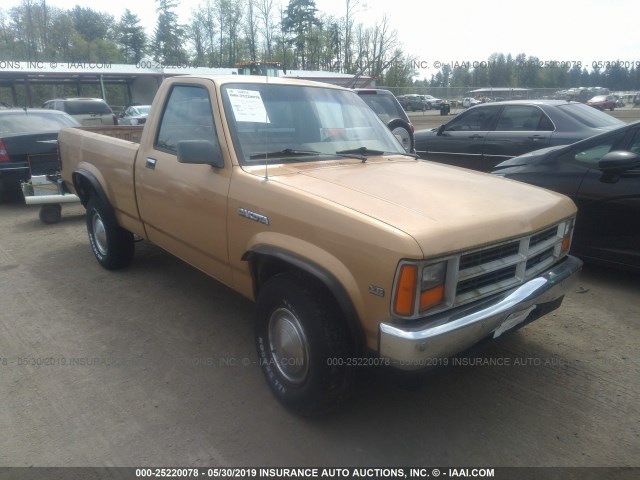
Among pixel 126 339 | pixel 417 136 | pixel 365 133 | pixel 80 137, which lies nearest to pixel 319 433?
pixel 126 339

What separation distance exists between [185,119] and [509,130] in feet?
20.5

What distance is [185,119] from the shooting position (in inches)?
150

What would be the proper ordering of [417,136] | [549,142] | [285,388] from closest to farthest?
[285,388], [549,142], [417,136]

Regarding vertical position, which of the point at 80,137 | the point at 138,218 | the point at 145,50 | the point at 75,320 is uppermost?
the point at 145,50

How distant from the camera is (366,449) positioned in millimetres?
2635

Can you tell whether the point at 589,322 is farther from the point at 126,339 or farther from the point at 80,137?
the point at 80,137

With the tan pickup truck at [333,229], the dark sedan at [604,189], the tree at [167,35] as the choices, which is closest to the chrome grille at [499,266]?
the tan pickup truck at [333,229]

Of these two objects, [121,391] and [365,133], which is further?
[365,133]

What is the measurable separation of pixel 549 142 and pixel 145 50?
6461cm

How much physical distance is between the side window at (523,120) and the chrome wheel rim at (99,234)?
6539 mm

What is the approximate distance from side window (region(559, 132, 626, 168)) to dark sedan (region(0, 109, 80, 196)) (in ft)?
23.3

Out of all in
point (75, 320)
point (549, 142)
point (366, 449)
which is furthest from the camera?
point (549, 142)

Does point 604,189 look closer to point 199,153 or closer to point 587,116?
point 199,153

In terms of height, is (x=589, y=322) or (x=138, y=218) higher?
(x=138, y=218)
